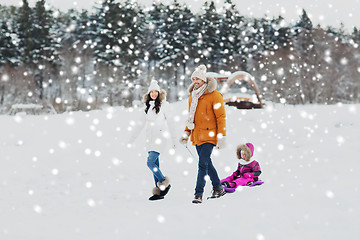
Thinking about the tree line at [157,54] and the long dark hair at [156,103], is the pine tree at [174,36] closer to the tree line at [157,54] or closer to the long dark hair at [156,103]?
the tree line at [157,54]

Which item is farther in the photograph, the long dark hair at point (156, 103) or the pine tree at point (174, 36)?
the pine tree at point (174, 36)

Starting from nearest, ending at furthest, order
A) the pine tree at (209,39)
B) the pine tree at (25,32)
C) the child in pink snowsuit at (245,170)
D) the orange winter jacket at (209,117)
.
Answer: the orange winter jacket at (209,117)
the child in pink snowsuit at (245,170)
the pine tree at (25,32)
the pine tree at (209,39)

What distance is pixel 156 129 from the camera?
16.6ft

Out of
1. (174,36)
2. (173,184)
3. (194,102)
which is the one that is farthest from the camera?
(174,36)

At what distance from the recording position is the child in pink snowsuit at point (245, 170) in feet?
18.8

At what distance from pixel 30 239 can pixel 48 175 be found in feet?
12.9

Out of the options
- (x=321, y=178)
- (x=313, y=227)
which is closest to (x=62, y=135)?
(x=321, y=178)

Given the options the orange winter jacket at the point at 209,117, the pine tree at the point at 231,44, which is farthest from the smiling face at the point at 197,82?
the pine tree at the point at 231,44

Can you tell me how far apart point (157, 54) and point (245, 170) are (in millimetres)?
40088

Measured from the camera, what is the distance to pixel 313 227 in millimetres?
3508

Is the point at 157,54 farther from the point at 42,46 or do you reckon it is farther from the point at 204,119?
the point at 204,119

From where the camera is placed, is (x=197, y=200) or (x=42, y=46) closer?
(x=197, y=200)

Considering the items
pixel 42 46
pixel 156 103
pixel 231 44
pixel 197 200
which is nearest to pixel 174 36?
pixel 231 44

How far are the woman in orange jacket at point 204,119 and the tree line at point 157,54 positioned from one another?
28.2m
